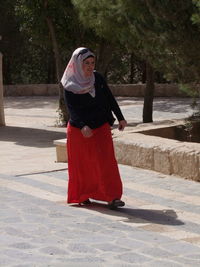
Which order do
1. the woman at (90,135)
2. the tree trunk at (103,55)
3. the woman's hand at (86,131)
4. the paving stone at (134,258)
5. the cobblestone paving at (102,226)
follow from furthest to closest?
the tree trunk at (103,55) → the woman at (90,135) → the woman's hand at (86,131) → the cobblestone paving at (102,226) → the paving stone at (134,258)

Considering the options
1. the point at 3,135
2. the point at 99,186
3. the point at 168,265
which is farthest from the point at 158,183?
the point at 3,135

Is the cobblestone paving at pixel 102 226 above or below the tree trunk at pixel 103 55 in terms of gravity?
below

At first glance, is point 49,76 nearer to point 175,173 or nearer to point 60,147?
point 60,147

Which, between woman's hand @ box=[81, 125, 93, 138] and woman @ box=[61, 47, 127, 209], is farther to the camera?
woman @ box=[61, 47, 127, 209]

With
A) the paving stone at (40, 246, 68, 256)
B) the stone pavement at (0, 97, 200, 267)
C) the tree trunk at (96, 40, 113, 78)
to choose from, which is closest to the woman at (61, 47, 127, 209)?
the stone pavement at (0, 97, 200, 267)

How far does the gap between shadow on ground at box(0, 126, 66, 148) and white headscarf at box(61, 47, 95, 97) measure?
285 inches

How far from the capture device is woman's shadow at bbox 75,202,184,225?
23.7 feet

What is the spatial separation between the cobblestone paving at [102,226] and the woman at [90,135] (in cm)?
19

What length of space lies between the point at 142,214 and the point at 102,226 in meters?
0.72

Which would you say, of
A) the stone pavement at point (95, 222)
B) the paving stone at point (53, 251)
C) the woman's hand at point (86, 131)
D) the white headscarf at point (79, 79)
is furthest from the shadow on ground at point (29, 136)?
the paving stone at point (53, 251)

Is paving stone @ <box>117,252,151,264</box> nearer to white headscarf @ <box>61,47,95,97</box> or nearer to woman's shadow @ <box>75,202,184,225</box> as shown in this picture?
woman's shadow @ <box>75,202,184,225</box>

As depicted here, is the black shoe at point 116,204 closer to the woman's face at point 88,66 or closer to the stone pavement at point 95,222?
the stone pavement at point 95,222

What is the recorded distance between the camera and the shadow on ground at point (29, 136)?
15789 mm

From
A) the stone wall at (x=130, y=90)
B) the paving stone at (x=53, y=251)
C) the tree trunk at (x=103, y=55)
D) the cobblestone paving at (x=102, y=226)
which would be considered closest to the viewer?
the cobblestone paving at (x=102, y=226)
